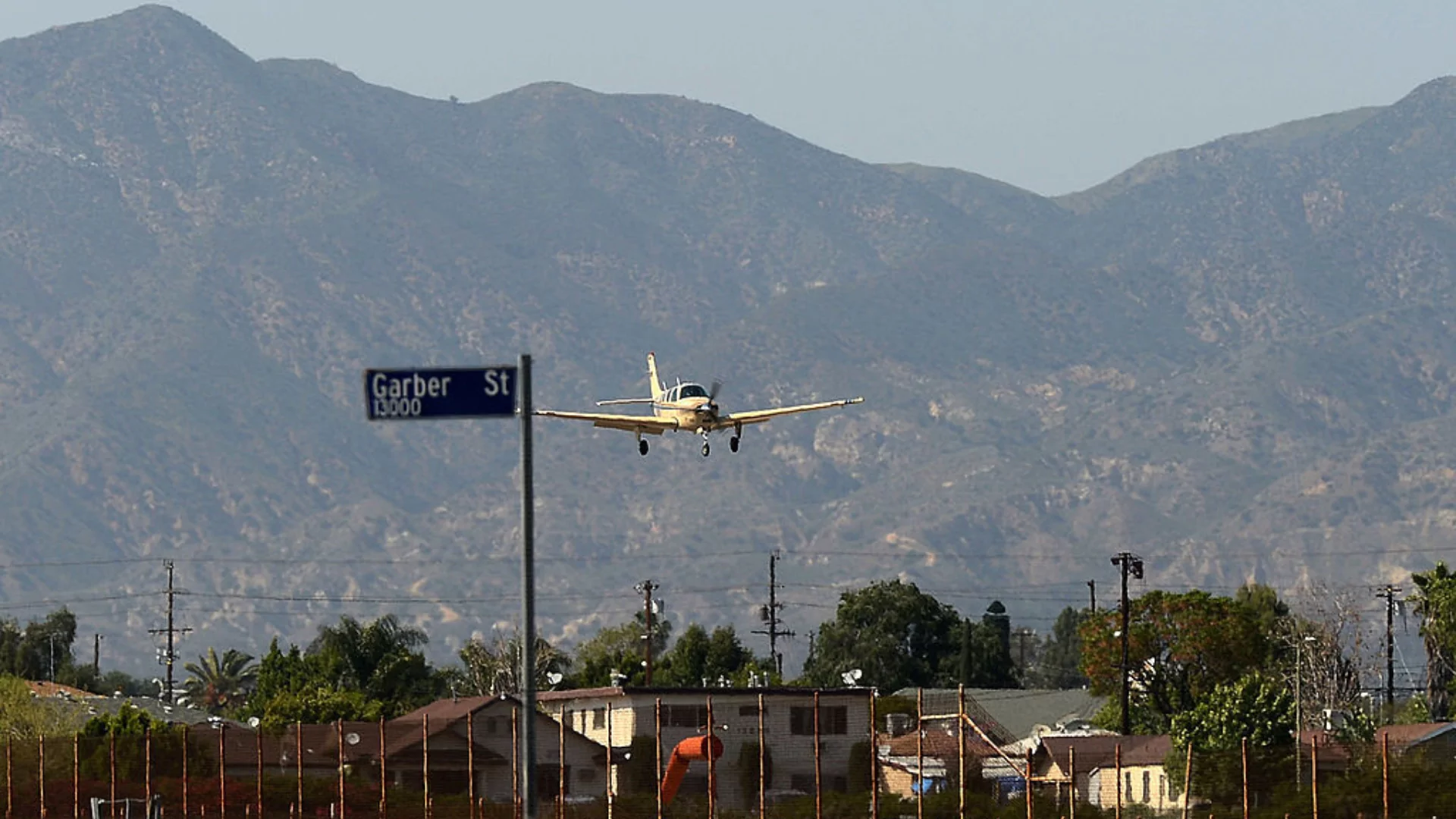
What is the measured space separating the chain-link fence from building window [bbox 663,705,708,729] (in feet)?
0.29

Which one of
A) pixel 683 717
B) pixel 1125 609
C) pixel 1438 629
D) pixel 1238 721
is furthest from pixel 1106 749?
pixel 1438 629

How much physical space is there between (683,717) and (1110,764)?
15.5 meters

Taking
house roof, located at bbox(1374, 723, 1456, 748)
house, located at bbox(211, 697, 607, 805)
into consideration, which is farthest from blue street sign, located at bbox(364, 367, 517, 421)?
house roof, located at bbox(1374, 723, 1456, 748)

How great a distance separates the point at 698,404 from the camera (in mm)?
89438

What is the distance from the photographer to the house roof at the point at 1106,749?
101 meters

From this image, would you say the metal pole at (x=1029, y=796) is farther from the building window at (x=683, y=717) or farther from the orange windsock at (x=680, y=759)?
the building window at (x=683, y=717)

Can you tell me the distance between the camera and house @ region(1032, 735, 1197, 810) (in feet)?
315

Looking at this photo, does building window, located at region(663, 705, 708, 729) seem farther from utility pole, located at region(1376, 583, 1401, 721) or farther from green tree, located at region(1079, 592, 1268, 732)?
utility pole, located at region(1376, 583, 1401, 721)

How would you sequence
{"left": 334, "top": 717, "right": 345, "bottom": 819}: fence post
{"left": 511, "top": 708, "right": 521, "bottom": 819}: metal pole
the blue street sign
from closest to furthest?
1. the blue street sign
2. {"left": 334, "top": 717, "right": 345, "bottom": 819}: fence post
3. {"left": 511, "top": 708, "right": 521, "bottom": 819}: metal pole

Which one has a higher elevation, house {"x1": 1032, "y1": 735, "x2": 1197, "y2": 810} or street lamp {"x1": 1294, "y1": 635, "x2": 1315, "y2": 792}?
street lamp {"x1": 1294, "y1": 635, "x2": 1315, "y2": 792}

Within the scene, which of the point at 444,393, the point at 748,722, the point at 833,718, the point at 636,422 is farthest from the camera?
the point at 833,718

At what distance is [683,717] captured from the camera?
324 feet

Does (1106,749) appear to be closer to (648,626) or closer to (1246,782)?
(648,626)

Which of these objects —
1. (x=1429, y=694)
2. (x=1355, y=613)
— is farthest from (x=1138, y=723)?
(x=1355, y=613)
